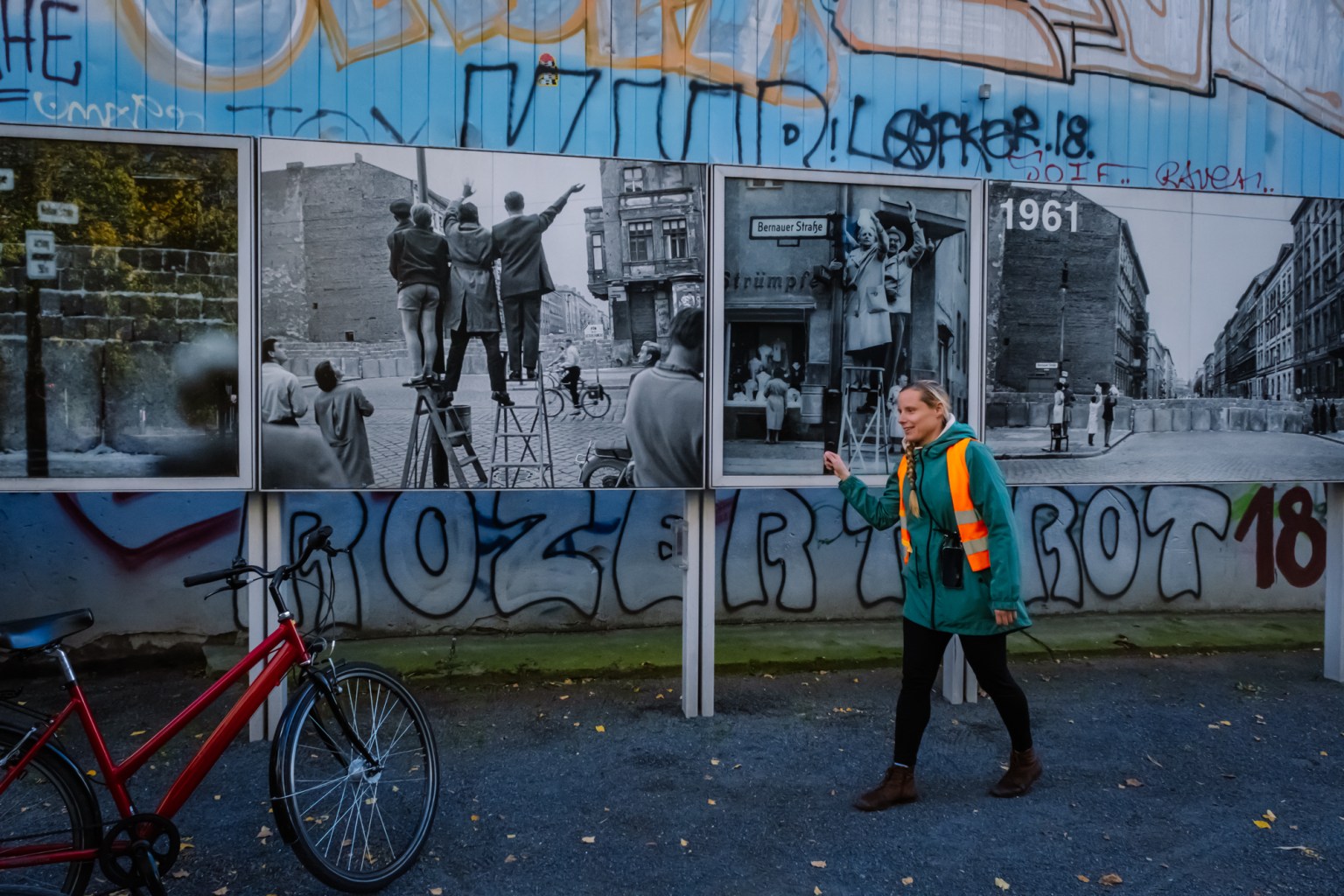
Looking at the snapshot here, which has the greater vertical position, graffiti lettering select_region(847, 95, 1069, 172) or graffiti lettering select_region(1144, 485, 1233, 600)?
graffiti lettering select_region(847, 95, 1069, 172)

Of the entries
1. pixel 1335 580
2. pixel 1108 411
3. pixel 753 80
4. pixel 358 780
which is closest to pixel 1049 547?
pixel 1335 580

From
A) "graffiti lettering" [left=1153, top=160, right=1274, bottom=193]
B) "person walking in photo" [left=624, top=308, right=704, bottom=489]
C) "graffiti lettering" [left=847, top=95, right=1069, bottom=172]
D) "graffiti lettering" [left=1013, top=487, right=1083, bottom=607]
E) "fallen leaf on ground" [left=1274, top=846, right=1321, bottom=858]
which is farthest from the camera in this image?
"graffiti lettering" [left=1013, top=487, right=1083, bottom=607]

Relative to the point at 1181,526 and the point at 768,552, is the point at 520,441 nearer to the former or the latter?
the point at 768,552

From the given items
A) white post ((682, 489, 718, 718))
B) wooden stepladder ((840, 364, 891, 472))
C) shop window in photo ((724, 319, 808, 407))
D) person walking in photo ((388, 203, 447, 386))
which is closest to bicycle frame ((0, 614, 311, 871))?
person walking in photo ((388, 203, 447, 386))

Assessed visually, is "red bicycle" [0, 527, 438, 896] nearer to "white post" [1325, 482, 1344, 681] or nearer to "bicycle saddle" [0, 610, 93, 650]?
"bicycle saddle" [0, 610, 93, 650]

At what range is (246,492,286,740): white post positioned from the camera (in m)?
4.29

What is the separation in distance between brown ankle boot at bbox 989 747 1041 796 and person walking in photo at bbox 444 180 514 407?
3.04 metres

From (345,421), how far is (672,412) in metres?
1.59

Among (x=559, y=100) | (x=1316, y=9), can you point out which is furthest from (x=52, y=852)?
(x=1316, y=9)

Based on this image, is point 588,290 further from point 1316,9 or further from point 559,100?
point 1316,9

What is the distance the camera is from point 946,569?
3.72 metres

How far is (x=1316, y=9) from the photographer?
675 cm

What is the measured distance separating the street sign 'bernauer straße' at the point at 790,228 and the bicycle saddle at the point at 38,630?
3.36 meters

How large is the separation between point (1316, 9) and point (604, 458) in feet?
21.2
